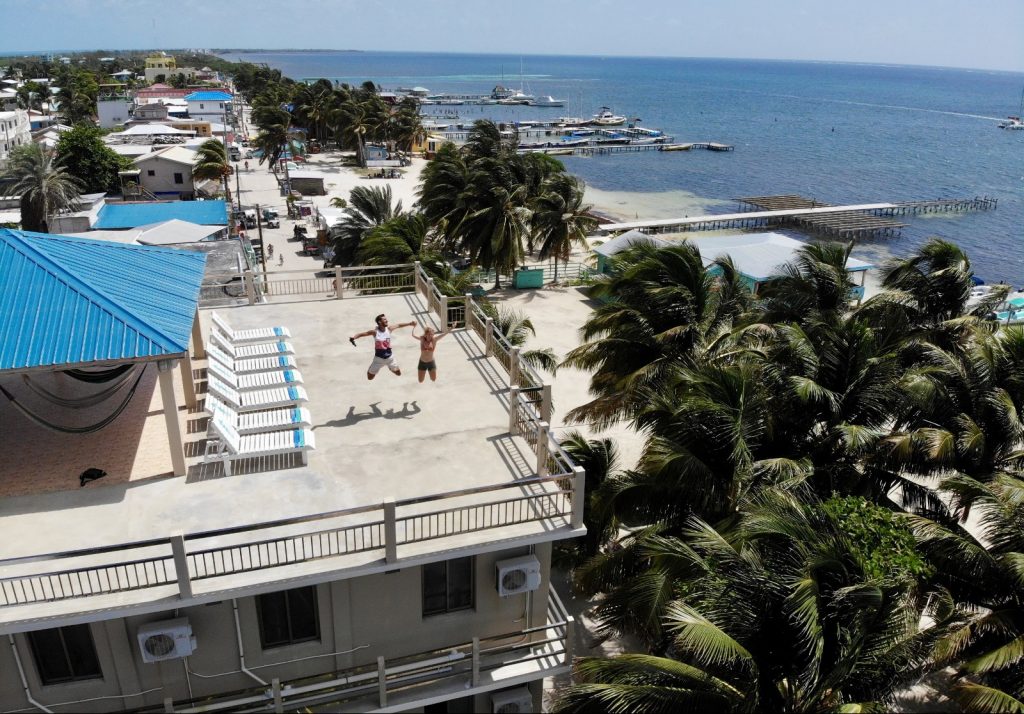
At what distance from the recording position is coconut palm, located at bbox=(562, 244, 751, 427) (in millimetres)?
15961

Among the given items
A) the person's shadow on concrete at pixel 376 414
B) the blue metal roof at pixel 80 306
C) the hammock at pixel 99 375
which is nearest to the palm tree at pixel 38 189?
the hammock at pixel 99 375

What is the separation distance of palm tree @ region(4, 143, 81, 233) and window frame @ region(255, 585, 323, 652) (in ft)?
152

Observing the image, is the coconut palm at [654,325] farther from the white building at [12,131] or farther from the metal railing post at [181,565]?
the white building at [12,131]

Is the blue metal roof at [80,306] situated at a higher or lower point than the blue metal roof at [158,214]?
higher

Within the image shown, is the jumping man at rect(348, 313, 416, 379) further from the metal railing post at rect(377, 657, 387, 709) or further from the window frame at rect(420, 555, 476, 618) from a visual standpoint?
the metal railing post at rect(377, 657, 387, 709)

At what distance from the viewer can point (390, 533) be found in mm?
9758

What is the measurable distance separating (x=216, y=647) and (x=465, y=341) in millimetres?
8468

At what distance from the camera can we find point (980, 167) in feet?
366

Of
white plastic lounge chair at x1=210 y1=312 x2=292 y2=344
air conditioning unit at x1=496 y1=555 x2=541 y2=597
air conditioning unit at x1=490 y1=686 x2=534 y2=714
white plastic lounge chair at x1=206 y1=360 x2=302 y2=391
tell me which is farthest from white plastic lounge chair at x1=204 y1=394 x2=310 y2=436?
air conditioning unit at x1=490 y1=686 x2=534 y2=714

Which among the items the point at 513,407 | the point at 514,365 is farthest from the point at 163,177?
the point at 513,407

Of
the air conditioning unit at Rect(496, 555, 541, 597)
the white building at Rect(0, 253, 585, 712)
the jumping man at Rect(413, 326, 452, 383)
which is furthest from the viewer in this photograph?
the jumping man at Rect(413, 326, 452, 383)

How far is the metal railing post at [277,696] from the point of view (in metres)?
10.1

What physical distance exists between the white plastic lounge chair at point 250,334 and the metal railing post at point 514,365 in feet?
17.5

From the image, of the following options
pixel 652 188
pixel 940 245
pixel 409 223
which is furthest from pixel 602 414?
pixel 652 188
